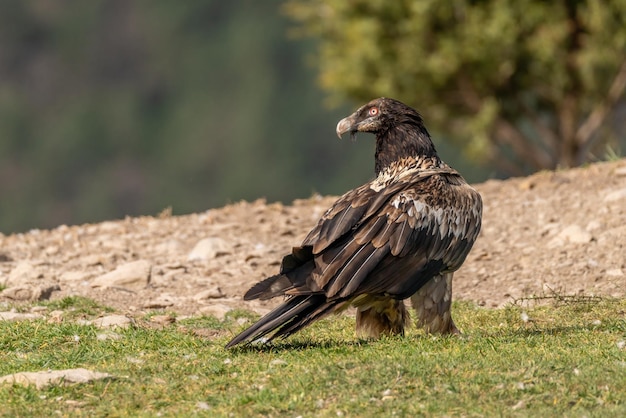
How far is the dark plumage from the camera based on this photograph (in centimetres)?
853

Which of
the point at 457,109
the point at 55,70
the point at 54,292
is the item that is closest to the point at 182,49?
the point at 55,70

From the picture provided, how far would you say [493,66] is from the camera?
2747 centimetres

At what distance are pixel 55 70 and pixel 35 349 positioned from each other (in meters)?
130

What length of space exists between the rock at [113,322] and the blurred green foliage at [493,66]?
655 inches

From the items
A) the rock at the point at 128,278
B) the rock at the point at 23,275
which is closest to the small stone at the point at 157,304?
the rock at the point at 128,278

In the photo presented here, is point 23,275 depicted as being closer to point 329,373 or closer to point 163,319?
point 163,319

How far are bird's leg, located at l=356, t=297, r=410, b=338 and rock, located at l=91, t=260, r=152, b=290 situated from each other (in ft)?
13.5

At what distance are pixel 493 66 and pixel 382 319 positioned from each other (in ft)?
62.6

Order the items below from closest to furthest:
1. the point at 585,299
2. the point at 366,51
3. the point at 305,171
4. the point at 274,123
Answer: the point at 585,299 < the point at 366,51 < the point at 305,171 < the point at 274,123

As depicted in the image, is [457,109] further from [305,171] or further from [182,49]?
[182,49]

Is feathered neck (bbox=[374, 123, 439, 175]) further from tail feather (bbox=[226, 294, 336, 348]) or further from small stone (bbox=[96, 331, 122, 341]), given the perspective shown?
small stone (bbox=[96, 331, 122, 341])

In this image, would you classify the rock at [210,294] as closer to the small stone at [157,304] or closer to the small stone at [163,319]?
the small stone at [157,304]

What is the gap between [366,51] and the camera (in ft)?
91.8

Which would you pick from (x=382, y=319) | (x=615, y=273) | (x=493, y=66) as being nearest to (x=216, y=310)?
(x=382, y=319)
